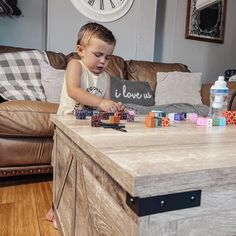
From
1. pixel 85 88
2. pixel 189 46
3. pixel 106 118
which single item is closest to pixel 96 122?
pixel 106 118

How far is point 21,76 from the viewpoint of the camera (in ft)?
5.77

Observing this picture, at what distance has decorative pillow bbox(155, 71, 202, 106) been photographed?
2.15m

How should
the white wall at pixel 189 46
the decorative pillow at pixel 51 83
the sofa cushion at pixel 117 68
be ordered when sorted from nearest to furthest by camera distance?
1. the decorative pillow at pixel 51 83
2. the sofa cushion at pixel 117 68
3. the white wall at pixel 189 46

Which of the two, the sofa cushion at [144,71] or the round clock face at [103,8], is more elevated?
the round clock face at [103,8]

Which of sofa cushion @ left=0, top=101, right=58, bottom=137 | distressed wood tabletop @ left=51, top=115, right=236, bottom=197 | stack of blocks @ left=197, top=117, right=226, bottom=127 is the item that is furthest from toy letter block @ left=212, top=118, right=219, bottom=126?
sofa cushion @ left=0, top=101, right=58, bottom=137

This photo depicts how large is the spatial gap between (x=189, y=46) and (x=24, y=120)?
83.0 inches

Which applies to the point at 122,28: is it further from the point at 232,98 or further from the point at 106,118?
the point at 106,118

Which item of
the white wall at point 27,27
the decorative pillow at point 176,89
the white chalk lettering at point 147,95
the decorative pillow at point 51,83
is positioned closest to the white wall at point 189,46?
the decorative pillow at point 176,89

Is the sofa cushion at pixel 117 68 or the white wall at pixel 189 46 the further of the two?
the white wall at pixel 189 46

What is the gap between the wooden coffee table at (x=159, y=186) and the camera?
35cm

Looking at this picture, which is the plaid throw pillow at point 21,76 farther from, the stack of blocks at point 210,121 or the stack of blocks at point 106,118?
the stack of blocks at point 210,121

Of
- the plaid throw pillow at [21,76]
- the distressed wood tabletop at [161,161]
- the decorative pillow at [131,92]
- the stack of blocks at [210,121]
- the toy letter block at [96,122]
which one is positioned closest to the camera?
the distressed wood tabletop at [161,161]

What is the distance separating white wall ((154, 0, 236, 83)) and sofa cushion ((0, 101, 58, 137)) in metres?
1.72

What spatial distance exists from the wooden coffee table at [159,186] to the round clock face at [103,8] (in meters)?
1.96
